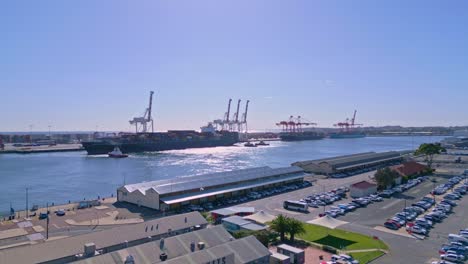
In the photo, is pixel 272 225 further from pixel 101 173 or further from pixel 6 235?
pixel 101 173

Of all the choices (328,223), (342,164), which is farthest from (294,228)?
(342,164)

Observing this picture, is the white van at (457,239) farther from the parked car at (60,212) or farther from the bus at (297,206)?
the parked car at (60,212)

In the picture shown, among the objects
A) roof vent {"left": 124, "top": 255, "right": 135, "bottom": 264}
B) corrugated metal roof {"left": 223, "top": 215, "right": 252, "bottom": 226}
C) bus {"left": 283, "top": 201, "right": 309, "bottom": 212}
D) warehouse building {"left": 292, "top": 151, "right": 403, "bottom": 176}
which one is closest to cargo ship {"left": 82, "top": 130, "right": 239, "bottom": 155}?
warehouse building {"left": 292, "top": 151, "right": 403, "bottom": 176}

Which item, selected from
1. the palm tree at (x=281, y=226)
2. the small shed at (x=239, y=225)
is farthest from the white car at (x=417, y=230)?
the small shed at (x=239, y=225)

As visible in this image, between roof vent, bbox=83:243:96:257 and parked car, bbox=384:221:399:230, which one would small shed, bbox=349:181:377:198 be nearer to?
parked car, bbox=384:221:399:230

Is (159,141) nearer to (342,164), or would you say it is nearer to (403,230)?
(342,164)

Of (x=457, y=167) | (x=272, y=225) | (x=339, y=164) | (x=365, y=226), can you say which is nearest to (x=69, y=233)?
(x=272, y=225)
